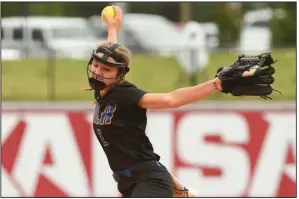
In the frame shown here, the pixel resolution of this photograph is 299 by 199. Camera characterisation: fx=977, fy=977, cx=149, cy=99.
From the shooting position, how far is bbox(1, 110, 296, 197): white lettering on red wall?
12586mm

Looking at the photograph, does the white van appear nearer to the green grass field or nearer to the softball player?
the green grass field

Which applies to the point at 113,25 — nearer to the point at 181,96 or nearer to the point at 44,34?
the point at 181,96

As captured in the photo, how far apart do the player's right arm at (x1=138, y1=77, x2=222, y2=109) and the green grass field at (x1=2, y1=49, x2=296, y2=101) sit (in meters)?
8.64

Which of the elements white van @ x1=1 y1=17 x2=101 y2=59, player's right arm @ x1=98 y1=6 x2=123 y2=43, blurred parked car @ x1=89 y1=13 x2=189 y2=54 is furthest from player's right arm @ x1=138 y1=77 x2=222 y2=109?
blurred parked car @ x1=89 y1=13 x2=189 y2=54

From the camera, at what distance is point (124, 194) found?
655cm

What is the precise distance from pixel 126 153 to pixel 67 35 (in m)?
15.2

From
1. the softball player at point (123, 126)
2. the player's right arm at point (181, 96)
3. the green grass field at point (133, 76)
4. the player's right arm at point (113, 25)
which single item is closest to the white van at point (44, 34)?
the green grass field at point (133, 76)

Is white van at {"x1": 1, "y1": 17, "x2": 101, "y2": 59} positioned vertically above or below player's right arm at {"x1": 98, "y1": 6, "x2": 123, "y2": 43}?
below

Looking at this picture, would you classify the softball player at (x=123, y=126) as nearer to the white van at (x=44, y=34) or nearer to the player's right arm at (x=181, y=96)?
the player's right arm at (x=181, y=96)

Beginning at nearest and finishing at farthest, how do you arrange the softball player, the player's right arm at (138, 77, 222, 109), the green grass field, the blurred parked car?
1. the player's right arm at (138, 77, 222, 109)
2. the softball player
3. the green grass field
4. the blurred parked car

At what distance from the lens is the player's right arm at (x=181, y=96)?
5832 mm

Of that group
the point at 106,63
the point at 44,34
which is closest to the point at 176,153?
the point at 106,63

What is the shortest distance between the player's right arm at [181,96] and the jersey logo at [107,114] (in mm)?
220

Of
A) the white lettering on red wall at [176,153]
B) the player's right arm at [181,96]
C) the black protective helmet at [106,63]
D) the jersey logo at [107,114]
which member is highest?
the black protective helmet at [106,63]
